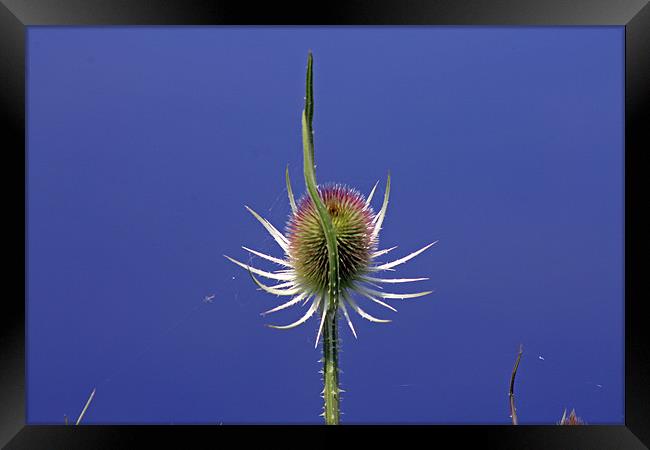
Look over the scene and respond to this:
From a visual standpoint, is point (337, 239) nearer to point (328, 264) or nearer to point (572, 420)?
point (328, 264)

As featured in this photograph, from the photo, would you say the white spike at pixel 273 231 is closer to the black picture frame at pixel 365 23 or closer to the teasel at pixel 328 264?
the teasel at pixel 328 264

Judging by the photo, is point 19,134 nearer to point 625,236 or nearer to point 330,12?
point 330,12

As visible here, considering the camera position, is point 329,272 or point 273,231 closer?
point 329,272

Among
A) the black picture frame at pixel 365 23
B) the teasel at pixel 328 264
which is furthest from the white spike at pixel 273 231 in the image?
the black picture frame at pixel 365 23

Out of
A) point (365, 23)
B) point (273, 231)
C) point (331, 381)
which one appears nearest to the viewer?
point (331, 381)

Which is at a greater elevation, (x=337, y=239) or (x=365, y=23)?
(x=365, y=23)

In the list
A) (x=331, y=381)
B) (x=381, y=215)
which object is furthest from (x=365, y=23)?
(x=331, y=381)
